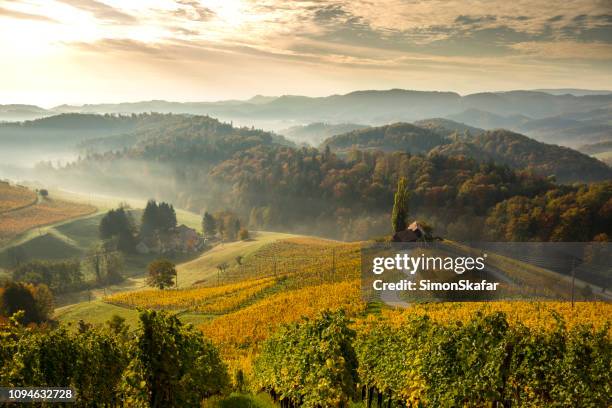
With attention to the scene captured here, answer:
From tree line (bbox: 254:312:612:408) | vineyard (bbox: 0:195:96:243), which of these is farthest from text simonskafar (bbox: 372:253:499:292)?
vineyard (bbox: 0:195:96:243)

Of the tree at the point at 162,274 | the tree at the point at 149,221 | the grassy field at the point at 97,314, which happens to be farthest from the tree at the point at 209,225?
the grassy field at the point at 97,314

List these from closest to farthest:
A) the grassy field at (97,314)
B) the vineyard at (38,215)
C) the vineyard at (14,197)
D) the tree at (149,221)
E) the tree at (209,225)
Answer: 1. the grassy field at (97,314)
2. the vineyard at (38,215)
3. the tree at (149,221)
4. the vineyard at (14,197)
5. the tree at (209,225)

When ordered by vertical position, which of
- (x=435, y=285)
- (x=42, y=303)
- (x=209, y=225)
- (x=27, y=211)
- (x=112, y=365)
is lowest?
(x=209, y=225)

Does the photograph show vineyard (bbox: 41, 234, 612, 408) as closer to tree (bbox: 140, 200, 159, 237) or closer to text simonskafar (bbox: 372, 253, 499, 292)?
text simonskafar (bbox: 372, 253, 499, 292)

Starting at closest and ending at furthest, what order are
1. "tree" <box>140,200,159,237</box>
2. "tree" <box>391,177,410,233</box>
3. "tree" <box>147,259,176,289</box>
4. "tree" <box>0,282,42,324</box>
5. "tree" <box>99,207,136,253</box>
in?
"tree" <box>0,282,42,324</box> → "tree" <box>391,177,410,233</box> → "tree" <box>147,259,176,289</box> → "tree" <box>99,207,136,253</box> → "tree" <box>140,200,159,237</box>

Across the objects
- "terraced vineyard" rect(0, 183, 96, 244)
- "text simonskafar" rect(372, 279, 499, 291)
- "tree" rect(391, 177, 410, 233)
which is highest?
"tree" rect(391, 177, 410, 233)

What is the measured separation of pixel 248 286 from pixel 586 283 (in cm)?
4648

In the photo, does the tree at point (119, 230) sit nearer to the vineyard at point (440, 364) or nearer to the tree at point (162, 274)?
the tree at point (162, 274)

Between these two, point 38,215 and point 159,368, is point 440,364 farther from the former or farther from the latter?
point 38,215

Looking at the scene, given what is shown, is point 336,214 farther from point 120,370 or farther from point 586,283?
point 120,370

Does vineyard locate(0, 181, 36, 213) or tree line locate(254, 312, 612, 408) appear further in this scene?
vineyard locate(0, 181, 36, 213)

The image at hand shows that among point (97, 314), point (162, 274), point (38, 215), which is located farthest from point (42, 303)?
point (38, 215)

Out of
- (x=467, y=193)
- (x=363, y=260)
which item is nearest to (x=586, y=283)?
(x=363, y=260)

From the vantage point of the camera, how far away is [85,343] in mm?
17250
